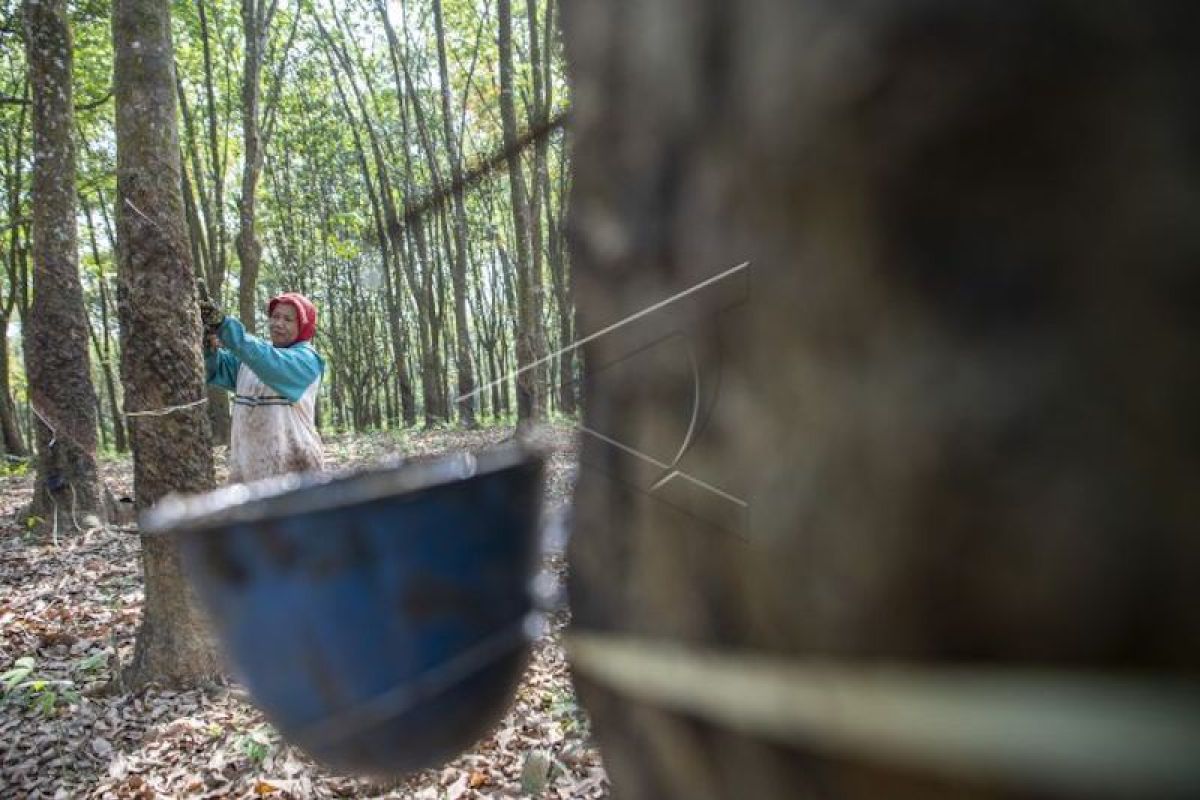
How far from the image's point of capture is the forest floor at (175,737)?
3432mm

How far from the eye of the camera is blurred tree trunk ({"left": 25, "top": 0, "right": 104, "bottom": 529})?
6699 millimetres

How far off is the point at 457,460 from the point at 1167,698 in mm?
946

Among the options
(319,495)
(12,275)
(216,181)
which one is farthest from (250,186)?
(319,495)

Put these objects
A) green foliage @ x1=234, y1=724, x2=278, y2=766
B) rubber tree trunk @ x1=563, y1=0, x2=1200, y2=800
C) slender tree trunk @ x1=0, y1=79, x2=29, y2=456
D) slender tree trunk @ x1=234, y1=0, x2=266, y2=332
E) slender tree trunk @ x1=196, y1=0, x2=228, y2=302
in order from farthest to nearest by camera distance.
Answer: slender tree trunk @ x1=0, y1=79, x2=29, y2=456 → slender tree trunk @ x1=196, y1=0, x2=228, y2=302 → slender tree trunk @ x1=234, y1=0, x2=266, y2=332 → green foliage @ x1=234, y1=724, x2=278, y2=766 → rubber tree trunk @ x1=563, y1=0, x2=1200, y2=800

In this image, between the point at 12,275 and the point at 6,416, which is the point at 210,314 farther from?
the point at 12,275

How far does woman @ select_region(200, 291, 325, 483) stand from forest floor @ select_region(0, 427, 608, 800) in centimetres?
43

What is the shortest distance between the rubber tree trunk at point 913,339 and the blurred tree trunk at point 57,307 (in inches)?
303

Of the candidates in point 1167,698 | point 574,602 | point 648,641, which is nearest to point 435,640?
point 574,602

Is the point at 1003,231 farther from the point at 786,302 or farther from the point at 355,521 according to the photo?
Result: the point at 355,521

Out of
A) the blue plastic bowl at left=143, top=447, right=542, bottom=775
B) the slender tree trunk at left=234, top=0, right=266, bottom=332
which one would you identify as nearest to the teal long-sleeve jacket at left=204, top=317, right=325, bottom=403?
the blue plastic bowl at left=143, top=447, right=542, bottom=775

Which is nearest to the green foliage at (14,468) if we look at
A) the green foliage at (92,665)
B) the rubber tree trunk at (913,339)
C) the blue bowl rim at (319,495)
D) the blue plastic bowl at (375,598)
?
the green foliage at (92,665)

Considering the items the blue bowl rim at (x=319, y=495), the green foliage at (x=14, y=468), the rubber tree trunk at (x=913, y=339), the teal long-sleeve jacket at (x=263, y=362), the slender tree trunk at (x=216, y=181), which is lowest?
the green foliage at (x=14, y=468)

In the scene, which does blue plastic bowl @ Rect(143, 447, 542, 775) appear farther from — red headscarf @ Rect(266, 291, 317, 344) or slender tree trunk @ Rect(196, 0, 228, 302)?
slender tree trunk @ Rect(196, 0, 228, 302)

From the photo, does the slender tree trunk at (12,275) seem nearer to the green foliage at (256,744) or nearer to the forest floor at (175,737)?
the forest floor at (175,737)
